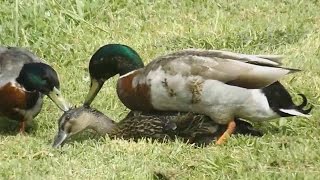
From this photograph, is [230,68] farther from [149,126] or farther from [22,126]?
[22,126]

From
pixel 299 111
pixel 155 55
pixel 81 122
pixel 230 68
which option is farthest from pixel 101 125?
pixel 155 55

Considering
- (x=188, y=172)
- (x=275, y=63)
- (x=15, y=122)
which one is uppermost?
(x=275, y=63)

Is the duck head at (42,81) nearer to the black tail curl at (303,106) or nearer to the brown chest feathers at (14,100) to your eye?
the brown chest feathers at (14,100)

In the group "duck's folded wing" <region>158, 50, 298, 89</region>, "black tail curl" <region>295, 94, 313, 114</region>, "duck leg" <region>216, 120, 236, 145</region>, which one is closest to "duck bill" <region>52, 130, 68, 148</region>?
"duck's folded wing" <region>158, 50, 298, 89</region>

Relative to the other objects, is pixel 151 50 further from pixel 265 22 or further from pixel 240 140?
pixel 240 140

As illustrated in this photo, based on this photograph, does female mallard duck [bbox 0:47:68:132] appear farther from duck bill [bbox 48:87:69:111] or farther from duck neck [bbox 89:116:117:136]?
duck neck [bbox 89:116:117:136]

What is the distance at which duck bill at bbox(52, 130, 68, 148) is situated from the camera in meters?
6.14

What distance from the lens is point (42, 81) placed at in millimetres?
6703

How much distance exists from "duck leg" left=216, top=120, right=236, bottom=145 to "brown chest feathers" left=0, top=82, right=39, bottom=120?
5.10 ft

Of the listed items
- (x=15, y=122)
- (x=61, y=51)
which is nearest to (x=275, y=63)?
(x=15, y=122)

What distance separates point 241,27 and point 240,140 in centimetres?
286

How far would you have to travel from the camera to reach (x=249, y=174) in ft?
17.3

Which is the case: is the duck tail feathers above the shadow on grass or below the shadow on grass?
above

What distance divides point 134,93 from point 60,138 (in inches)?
Result: 23.2
